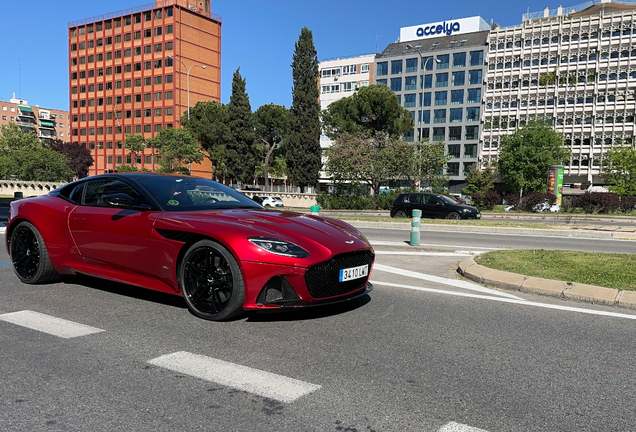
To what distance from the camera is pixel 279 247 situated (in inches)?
171

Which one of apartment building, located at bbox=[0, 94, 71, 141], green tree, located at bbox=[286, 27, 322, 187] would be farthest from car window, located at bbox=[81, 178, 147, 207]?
apartment building, located at bbox=[0, 94, 71, 141]

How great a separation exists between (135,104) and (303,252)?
95.5 metres

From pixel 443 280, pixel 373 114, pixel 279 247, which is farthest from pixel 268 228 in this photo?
pixel 373 114

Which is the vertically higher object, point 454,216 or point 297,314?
point 297,314

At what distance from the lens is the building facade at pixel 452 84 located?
76688 mm

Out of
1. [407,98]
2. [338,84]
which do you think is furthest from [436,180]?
[338,84]

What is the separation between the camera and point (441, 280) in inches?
283

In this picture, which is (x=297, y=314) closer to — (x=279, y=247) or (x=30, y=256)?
(x=279, y=247)

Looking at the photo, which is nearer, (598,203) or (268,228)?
(268,228)

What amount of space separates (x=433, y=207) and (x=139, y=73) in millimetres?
79314

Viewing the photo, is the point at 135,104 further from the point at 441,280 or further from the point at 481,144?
the point at 441,280

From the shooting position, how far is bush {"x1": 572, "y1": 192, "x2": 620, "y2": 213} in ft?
94.0

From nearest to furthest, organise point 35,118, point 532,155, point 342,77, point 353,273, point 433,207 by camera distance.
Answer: point 353,273
point 433,207
point 532,155
point 342,77
point 35,118

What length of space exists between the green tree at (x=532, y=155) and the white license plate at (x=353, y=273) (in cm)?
6087
